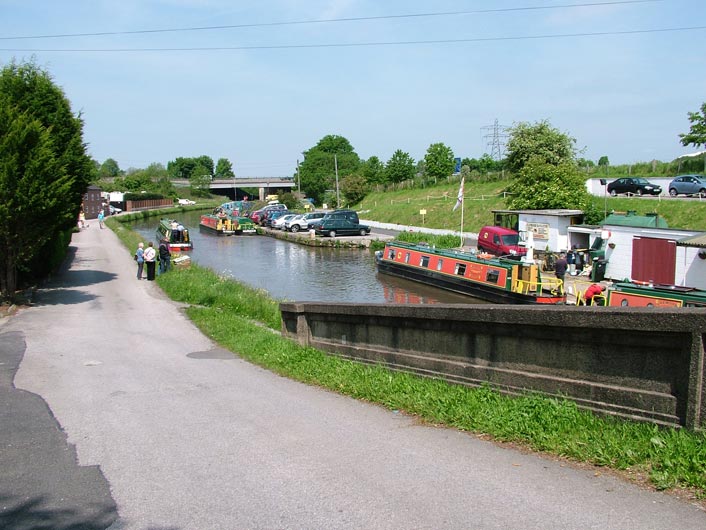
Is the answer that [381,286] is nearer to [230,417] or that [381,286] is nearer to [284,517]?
[230,417]

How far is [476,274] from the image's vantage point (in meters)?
28.5

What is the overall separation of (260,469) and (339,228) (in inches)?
1931

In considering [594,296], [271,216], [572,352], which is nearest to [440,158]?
[271,216]

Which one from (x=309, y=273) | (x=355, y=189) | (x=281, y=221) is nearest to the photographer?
(x=309, y=273)

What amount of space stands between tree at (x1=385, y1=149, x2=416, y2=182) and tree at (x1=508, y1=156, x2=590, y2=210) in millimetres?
54108

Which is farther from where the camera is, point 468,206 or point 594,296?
point 468,206

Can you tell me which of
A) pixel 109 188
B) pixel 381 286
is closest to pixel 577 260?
pixel 381 286

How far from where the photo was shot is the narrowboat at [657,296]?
54.3ft

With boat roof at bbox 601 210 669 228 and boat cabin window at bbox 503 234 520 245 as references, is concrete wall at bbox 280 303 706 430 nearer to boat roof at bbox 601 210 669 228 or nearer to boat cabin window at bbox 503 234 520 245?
boat roof at bbox 601 210 669 228

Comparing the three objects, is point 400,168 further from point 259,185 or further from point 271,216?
point 259,185

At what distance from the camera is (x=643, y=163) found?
54.2m

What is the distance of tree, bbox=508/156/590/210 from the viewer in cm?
3972

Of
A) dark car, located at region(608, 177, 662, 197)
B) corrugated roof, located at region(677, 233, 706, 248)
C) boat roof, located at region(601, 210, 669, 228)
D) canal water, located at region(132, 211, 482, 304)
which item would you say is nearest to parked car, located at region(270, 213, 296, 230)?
canal water, located at region(132, 211, 482, 304)

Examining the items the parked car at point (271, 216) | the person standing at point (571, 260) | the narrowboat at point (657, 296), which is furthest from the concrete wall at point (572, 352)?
the parked car at point (271, 216)
